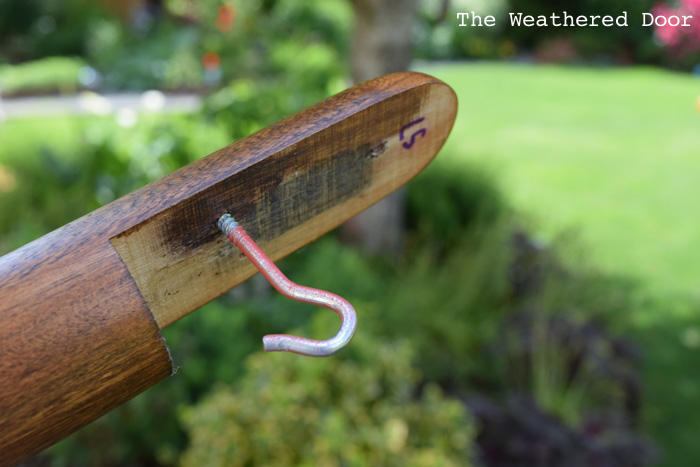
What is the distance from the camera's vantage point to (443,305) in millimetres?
2924

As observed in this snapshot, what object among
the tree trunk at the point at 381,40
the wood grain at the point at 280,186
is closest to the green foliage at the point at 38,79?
the tree trunk at the point at 381,40

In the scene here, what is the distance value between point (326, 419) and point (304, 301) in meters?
1.29

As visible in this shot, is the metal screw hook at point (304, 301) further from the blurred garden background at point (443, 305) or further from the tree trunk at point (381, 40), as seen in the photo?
the tree trunk at point (381, 40)

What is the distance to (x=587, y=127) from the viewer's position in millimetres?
7465

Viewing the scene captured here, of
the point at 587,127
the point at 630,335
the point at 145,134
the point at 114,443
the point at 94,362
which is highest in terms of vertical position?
the point at 94,362

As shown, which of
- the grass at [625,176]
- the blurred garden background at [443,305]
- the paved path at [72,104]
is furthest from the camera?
the paved path at [72,104]

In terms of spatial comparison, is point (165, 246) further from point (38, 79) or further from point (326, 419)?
point (38, 79)

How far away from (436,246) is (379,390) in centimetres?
184

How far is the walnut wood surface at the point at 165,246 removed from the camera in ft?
1.38

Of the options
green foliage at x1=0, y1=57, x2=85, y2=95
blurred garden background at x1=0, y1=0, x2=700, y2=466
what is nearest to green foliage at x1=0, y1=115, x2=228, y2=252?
blurred garden background at x1=0, y1=0, x2=700, y2=466

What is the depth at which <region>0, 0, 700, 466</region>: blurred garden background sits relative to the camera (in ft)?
5.93

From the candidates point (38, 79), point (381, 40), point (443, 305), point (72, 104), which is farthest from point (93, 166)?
point (38, 79)

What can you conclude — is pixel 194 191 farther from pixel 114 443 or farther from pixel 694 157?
pixel 694 157

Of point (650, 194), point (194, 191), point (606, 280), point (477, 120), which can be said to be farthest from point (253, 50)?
point (194, 191)
